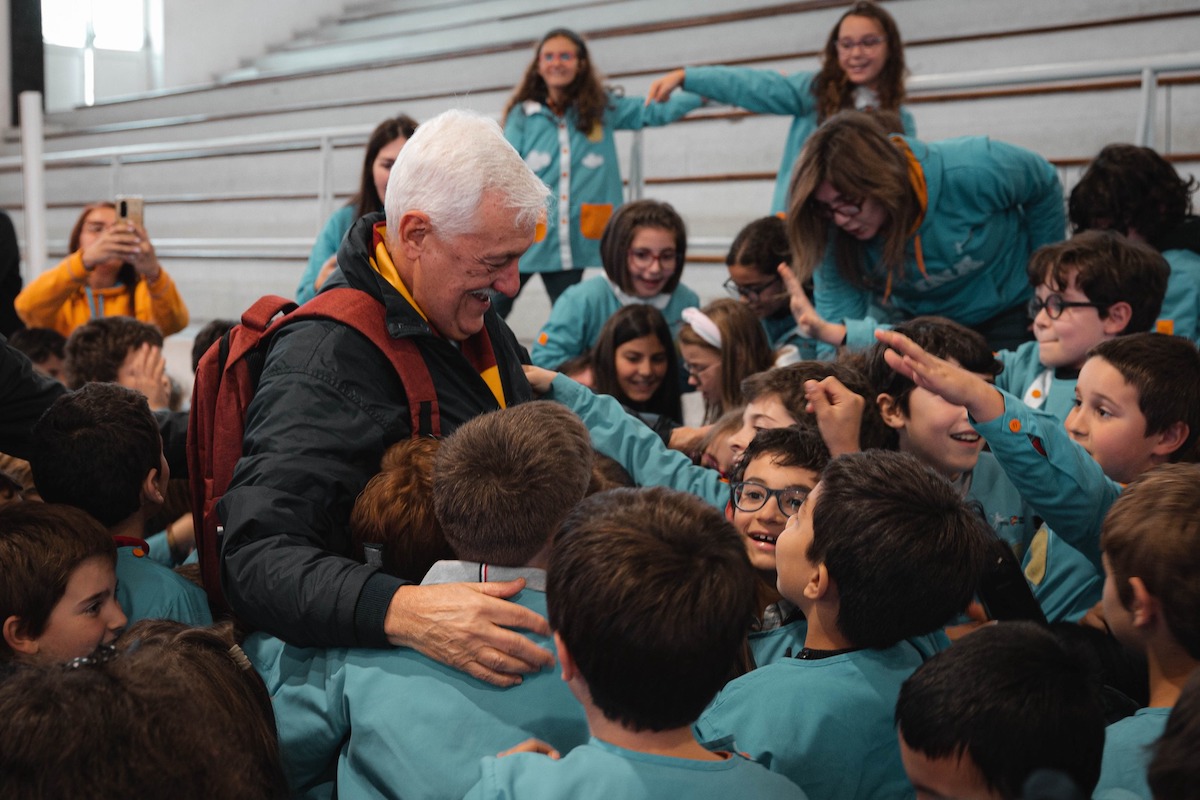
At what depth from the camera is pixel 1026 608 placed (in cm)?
167

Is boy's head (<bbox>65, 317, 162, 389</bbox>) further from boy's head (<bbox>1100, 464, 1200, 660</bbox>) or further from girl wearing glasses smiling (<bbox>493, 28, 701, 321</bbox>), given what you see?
boy's head (<bbox>1100, 464, 1200, 660</bbox>)

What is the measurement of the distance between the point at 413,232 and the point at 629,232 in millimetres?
1904

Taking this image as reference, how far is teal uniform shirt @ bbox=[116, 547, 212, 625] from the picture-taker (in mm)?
1747

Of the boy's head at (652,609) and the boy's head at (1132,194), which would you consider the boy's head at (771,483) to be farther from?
the boy's head at (1132,194)

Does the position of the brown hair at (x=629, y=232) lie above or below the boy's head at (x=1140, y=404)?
above

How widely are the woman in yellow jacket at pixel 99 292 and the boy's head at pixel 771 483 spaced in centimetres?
268

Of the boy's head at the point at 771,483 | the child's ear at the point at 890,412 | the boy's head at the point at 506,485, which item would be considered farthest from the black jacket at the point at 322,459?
the child's ear at the point at 890,412

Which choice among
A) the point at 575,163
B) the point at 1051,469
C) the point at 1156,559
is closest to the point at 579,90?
the point at 575,163

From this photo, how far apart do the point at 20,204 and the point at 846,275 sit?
7.13 m

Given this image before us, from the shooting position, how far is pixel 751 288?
135 inches

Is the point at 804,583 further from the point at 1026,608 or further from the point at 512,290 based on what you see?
the point at 512,290

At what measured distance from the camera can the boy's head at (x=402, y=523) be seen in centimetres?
147

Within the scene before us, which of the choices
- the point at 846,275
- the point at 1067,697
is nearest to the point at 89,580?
the point at 1067,697

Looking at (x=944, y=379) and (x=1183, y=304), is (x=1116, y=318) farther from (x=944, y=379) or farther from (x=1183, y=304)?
(x=944, y=379)
